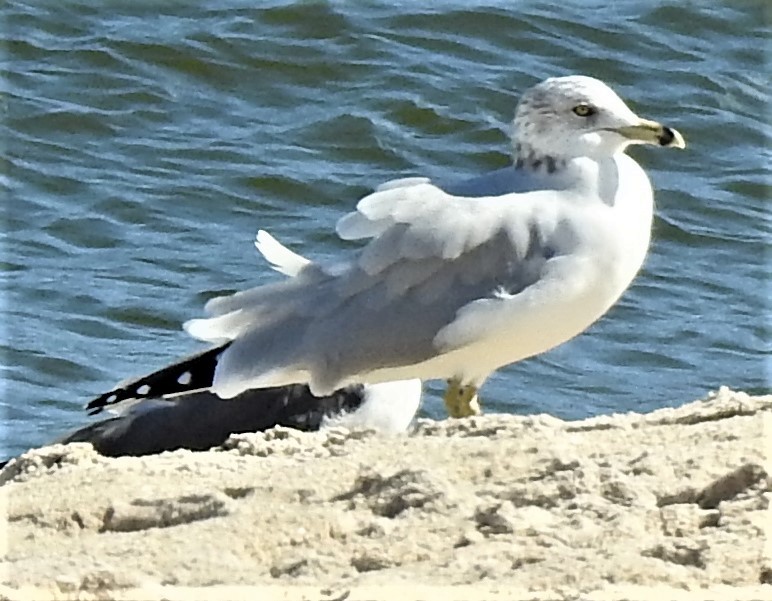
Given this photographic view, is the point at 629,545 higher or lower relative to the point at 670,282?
higher

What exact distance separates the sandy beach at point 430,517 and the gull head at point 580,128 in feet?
4.01

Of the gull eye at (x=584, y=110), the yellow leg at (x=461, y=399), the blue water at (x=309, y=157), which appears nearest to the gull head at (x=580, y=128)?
the gull eye at (x=584, y=110)

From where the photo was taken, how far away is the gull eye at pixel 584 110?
235 inches

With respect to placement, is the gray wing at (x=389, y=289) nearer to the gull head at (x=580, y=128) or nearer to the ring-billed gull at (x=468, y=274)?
the ring-billed gull at (x=468, y=274)

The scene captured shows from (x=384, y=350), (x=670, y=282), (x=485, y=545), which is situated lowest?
(x=670, y=282)

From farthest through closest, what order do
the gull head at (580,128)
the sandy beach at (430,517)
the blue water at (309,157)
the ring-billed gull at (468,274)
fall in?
the blue water at (309,157), the gull head at (580,128), the ring-billed gull at (468,274), the sandy beach at (430,517)

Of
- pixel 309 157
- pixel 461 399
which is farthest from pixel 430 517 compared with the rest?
pixel 309 157

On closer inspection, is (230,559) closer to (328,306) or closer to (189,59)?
(328,306)

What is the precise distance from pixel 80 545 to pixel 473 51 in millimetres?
8045

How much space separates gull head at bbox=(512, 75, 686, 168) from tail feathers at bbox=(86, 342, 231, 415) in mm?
1106

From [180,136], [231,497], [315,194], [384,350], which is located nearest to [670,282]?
[315,194]

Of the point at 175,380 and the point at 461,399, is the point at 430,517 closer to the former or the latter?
the point at 461,399

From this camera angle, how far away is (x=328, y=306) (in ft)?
19.1

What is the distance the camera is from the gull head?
5926 mm
